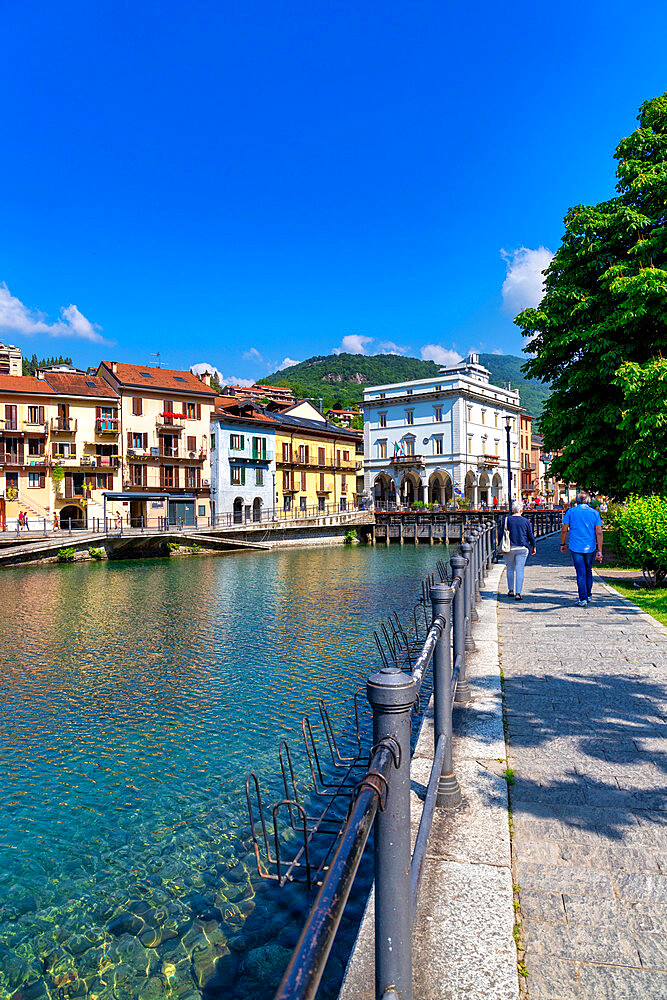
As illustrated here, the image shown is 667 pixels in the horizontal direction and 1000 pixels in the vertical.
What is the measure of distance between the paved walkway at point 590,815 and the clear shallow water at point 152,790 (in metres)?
1.46

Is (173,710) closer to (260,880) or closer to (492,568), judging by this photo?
(260,880)

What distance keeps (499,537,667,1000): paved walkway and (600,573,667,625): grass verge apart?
2254mm

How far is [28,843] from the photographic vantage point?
216 inches

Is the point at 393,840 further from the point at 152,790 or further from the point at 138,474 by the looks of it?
the point at 138,474

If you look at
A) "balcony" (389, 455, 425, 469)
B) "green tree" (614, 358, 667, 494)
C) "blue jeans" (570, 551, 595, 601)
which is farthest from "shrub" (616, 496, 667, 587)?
"balcony" (389, 455, 425, 469)

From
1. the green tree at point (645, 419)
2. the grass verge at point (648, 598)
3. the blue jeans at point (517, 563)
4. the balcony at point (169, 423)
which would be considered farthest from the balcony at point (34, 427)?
the grass verge at point (648, 598)

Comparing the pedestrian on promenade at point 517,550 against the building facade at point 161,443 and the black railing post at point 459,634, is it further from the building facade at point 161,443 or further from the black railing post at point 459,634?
the building facade at point 161,443

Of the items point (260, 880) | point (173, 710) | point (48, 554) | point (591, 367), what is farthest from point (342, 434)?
point (260, 880)

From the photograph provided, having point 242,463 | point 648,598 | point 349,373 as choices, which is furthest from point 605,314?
point 349,373

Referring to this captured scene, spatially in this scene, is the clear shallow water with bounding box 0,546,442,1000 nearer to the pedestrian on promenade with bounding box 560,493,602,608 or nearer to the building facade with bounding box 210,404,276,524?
the pedestrian on promenade with bounding box 560,493,602,608

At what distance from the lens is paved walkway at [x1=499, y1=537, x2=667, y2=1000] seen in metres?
2.50

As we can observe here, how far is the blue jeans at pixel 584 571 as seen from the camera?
1018cm

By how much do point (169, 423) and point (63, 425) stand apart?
7557 millimetres

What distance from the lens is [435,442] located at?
5866 cm
